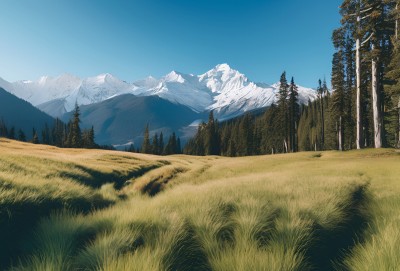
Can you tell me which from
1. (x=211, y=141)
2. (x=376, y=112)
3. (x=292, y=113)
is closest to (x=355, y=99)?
(x=292, y=113)

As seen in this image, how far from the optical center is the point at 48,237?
3.85 m

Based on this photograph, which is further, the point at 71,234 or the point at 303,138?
the point at 303,138

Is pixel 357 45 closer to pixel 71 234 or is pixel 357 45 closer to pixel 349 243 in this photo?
pixel 349 243

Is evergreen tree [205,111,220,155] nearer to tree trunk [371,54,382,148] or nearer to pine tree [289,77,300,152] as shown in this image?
pine tree [289,77,300,152]

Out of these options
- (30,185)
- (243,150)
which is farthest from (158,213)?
(243,150)

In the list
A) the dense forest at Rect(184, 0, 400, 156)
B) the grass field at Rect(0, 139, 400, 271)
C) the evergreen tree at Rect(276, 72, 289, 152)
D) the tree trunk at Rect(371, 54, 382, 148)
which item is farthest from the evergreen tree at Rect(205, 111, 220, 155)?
the grass field at Rect(0, 139, 400, 271)

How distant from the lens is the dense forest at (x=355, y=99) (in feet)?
89.2

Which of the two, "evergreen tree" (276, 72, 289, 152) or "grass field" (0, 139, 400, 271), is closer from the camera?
Answer: "grass field" (0, 139, 400, 271)

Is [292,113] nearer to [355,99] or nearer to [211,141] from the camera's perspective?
[355,99]

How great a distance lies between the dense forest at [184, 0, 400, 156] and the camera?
2719cm

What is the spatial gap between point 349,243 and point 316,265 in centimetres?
129

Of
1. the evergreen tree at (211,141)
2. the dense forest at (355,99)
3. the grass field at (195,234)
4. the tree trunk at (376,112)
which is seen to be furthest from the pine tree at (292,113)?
the grass field at (195,234)

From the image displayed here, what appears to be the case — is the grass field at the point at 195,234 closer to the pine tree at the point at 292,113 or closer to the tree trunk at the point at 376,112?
the tree trunk at the point at 376,112

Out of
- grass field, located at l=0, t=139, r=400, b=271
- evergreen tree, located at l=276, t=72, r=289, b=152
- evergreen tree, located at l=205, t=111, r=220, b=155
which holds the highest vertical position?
evergreen tree, located at l=276, t=72, r=289, b=152
